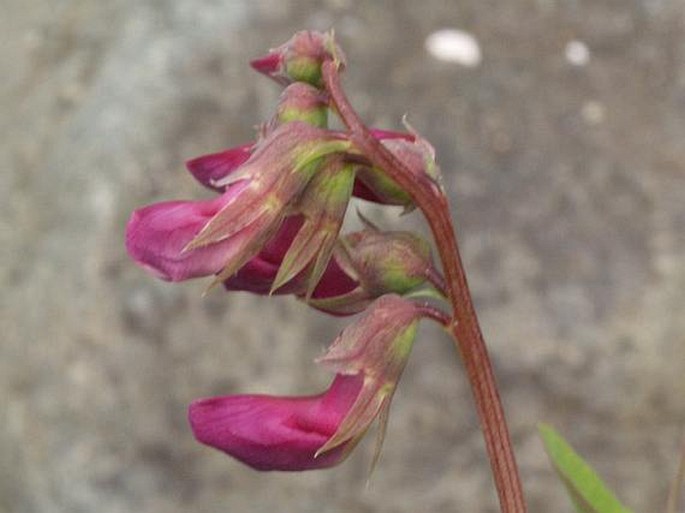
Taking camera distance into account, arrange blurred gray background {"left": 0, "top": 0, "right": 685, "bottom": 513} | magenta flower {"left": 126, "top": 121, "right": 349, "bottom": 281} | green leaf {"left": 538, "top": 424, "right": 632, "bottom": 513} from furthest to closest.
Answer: blurred gray background {"left": 0, "top": 0, "right": 685, "bottom": 513}, green leaf {"left": 538, "top": 424, "right": 632, "bottom": 513}, magenta flower {"left": 126, "top": 121, "right": 349, "bottom": 281}

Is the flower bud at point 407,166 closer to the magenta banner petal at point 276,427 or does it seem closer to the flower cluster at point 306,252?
the flower cluster at point 306,252

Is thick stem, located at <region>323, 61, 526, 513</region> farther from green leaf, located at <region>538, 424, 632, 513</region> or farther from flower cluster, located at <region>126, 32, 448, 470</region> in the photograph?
green leaf, located at <region>538, 424, 632, 513</region>

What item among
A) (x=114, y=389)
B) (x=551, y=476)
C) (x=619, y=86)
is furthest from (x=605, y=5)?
(x=114, y=389)

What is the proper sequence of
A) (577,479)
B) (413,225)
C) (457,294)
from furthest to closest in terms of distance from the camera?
(413,225) → (577,479) → (457,294)

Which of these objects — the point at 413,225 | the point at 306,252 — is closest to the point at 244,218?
the point at 306,252

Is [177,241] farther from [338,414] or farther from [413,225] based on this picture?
[413,225]

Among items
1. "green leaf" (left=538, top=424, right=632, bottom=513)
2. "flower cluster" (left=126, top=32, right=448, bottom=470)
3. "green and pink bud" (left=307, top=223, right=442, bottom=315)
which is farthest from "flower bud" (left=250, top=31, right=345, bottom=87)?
"green leaf" (left=538, top=424, right=632, bottom=513)

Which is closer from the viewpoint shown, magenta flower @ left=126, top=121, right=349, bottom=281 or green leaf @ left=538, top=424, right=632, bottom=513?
magenta flower @ left=126, top=121, right=349, bottom=281
